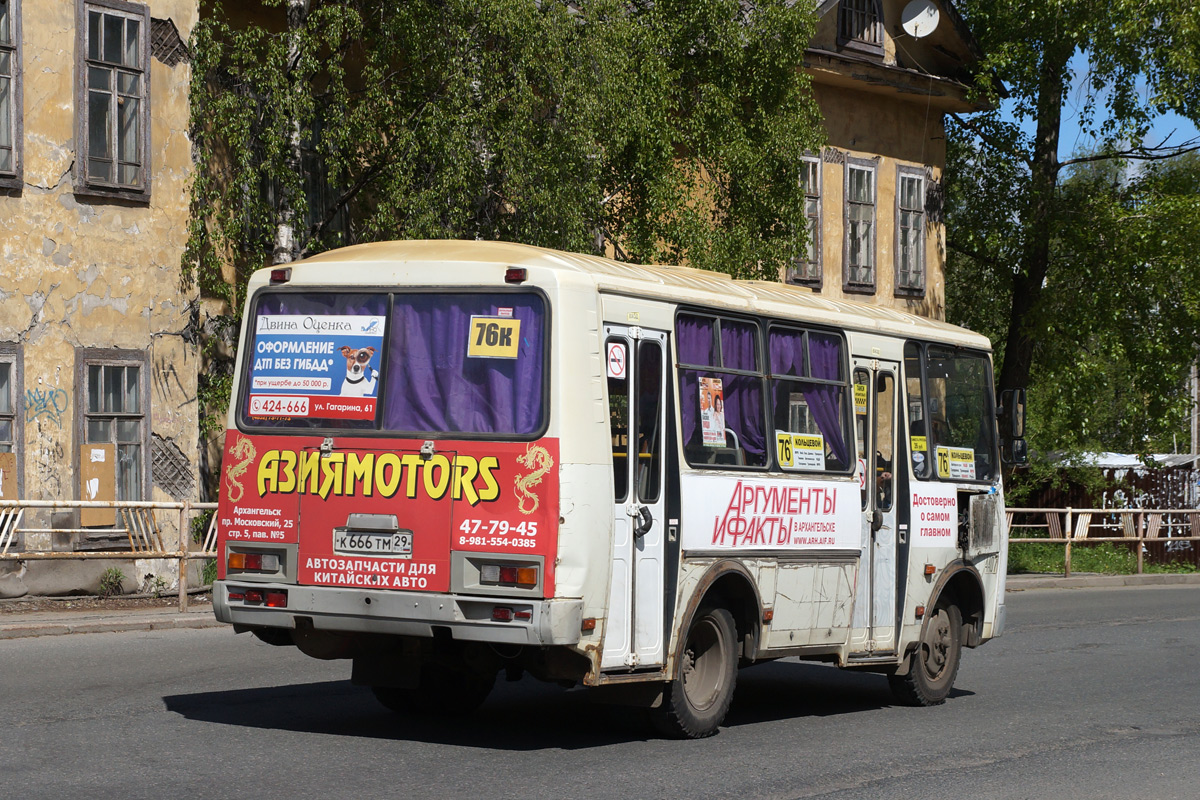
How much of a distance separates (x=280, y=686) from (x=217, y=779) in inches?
151

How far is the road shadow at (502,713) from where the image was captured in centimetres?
978

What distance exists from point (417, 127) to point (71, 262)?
443 centimetres

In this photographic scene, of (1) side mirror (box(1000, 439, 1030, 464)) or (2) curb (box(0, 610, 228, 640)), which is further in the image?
(2) curb (box(0, 610, 228, 640))

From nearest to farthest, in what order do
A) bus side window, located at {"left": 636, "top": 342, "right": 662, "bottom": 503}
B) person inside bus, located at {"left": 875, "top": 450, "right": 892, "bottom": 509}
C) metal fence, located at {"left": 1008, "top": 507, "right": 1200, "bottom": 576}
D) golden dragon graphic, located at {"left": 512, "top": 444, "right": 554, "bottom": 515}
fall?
golden dragon graphic, located at {"left": 512, "top": 444, "right": 554, "bottom": 515} < bus side window, located at {"left": 636, "top": 342, "right": 662, "bottom": 503} < person inside bus, located at {"left": 875, "top": 450, "right": 892, "bottom": 509} < metal fence, located at {"left": 1008, "top": 507, "right": 1200, "bottom": 576}

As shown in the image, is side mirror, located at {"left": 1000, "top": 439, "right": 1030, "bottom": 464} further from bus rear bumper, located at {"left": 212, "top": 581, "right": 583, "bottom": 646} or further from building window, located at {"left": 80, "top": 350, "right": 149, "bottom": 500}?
building window, located at {"left": 80, "top": 350, "right": 149, "bottom": 500}

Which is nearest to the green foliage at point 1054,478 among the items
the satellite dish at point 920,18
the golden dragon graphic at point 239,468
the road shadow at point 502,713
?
the satellite dish at point 920,18

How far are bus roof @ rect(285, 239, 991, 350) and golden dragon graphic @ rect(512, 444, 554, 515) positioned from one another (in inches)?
41.9

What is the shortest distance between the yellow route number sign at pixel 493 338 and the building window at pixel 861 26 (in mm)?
23307

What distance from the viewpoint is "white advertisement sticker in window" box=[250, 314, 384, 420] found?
30.8 feet

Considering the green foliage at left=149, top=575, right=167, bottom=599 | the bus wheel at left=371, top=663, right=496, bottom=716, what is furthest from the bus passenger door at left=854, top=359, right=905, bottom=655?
the green foliage at left=149, top=575, right=167, bottom=599

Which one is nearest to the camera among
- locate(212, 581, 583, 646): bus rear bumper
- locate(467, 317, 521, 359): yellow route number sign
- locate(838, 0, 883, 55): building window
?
locate(212, 581, 583, 646): bus rear bumper

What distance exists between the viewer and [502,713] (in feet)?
35.8

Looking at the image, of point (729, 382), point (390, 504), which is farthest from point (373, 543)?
point (729, 382)

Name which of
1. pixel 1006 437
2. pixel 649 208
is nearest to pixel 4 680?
pixel 1006 437
